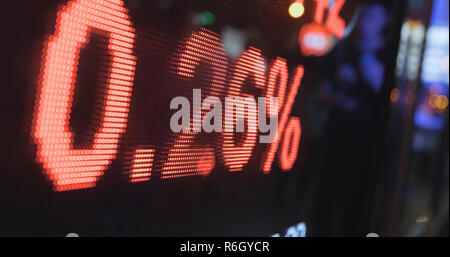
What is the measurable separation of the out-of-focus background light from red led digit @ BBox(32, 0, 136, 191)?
34.7 inches

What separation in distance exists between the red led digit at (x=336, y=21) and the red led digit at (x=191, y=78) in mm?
872

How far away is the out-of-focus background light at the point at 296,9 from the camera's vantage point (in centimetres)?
167

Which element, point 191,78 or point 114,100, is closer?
point 114,100

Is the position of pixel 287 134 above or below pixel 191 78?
below

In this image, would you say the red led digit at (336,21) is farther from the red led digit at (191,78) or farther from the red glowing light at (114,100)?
the red led digit at (191,78)

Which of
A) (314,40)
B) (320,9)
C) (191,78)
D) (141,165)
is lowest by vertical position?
(141,165)

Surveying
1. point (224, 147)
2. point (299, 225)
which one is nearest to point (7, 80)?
point (224, 147)

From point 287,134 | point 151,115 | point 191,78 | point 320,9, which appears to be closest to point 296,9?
point 320,9

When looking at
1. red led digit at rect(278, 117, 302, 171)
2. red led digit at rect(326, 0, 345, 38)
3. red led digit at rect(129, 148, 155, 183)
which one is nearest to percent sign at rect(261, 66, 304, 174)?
red led digit at rect(278, 117, 302, 171)

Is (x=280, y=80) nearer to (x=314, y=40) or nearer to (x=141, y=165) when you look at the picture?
(x=314, y=40)

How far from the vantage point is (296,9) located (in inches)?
66.7

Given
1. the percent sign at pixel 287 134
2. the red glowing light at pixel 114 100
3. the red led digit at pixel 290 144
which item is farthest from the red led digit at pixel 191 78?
the red led digit at pixel 290 144

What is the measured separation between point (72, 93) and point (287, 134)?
41.3 inches
